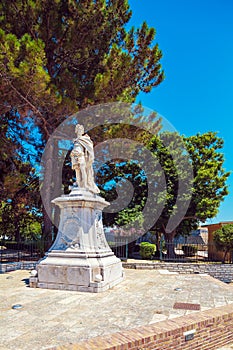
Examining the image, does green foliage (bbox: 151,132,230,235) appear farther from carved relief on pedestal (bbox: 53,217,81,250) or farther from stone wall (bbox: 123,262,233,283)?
carved relief on pedestal (bbox: 53,217,81,250)

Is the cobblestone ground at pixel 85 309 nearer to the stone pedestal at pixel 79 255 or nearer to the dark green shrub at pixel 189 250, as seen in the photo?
the stone pedestal at pixel 79 255

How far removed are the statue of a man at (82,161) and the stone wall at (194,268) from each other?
513cm

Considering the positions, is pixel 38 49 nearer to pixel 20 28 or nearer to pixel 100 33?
pixel 20 28

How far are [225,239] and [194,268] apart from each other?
385cm

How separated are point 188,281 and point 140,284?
1.60 m

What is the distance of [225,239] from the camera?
14812 millimetres

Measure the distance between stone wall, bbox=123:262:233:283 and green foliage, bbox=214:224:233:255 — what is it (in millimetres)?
2551

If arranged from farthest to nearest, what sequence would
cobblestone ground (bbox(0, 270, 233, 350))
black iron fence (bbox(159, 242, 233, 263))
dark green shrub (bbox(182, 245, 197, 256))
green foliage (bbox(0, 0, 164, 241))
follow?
dark green shrub (bbox(182, 245, 197, 256)), black iron fence (bbox(159, 242, 233, 263)), green foliage (bbox(0, 0, 164, 241)), cobblestone ground (bbox(0, 270, 233, 350))

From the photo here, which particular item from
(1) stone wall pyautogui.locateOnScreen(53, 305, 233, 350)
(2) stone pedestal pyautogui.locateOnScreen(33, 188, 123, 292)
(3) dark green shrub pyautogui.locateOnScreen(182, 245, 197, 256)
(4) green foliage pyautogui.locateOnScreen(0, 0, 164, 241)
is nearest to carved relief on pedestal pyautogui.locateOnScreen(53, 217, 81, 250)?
(2) stone pedestal pyautogui.locateOnScreen(33, 188, 123, 292)

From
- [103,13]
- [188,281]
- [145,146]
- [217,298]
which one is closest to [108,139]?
[145,146]

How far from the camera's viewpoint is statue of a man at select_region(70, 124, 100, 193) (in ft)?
24.7

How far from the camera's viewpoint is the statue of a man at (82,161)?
7.54 meters

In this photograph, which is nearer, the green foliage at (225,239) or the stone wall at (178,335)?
the stone wall at (178,335)

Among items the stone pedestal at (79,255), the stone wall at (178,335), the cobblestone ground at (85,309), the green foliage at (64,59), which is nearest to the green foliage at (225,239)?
the cobblestone ground at (85,309)
